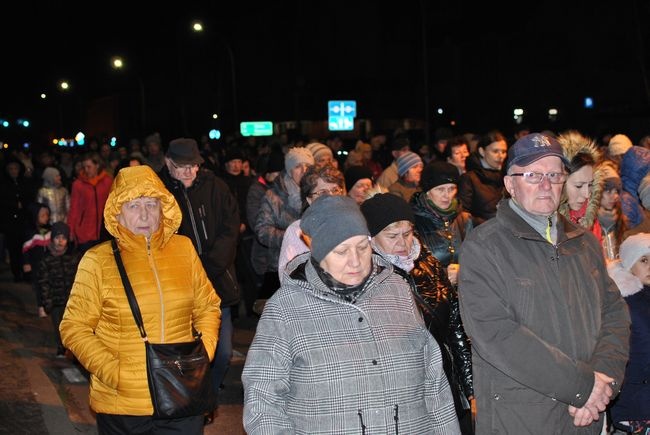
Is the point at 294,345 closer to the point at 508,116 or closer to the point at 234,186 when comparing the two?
the point at 234,186

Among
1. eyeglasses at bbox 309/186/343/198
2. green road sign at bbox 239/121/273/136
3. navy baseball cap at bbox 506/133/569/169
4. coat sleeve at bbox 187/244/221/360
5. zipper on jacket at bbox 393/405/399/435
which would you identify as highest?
green road sign at bbox 239/121/273/136

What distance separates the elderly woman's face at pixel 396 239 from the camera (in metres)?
5.09

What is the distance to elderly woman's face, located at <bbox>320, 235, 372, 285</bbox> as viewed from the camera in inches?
141

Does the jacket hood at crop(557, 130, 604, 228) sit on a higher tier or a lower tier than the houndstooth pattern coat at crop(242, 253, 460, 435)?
higher

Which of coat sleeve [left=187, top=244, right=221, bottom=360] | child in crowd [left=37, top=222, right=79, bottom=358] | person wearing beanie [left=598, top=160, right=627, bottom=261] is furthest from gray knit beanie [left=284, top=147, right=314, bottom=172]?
coat sleeve [left=187, top=244, right=221, bottom=360]

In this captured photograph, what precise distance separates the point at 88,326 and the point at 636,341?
3.18 metres

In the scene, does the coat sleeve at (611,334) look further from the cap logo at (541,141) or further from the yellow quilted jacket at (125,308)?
the yellow quilted jacket at (125,308)

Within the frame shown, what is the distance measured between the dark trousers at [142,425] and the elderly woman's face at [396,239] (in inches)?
57.9

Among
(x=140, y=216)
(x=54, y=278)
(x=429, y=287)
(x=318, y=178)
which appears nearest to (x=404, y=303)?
(x=429, y=287)

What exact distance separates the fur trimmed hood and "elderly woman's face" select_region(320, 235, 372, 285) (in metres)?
2.28

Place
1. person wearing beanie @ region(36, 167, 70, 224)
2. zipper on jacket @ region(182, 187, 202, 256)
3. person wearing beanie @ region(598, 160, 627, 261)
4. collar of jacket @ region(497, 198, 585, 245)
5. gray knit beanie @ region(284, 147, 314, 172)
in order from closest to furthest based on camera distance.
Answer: collar of jacket @ region(497, 198, 585, 245), person wearing beanie @ region(598, 160, 627, 261), zipper on jacket @ region(182, 187, 202, 256), gray knit beanie @ region(284, 147, 314, 172), person wearing beanie @ region(36, 167, 70, 224)

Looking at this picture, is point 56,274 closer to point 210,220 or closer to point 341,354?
point 210,220

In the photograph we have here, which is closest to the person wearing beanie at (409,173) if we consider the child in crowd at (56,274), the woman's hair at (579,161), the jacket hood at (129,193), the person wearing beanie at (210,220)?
the person wearing beanie at (210,220)

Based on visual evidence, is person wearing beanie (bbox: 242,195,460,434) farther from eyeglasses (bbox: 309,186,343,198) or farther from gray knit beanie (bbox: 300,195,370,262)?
eyeglasses (bbox: 309,186,343,198)
